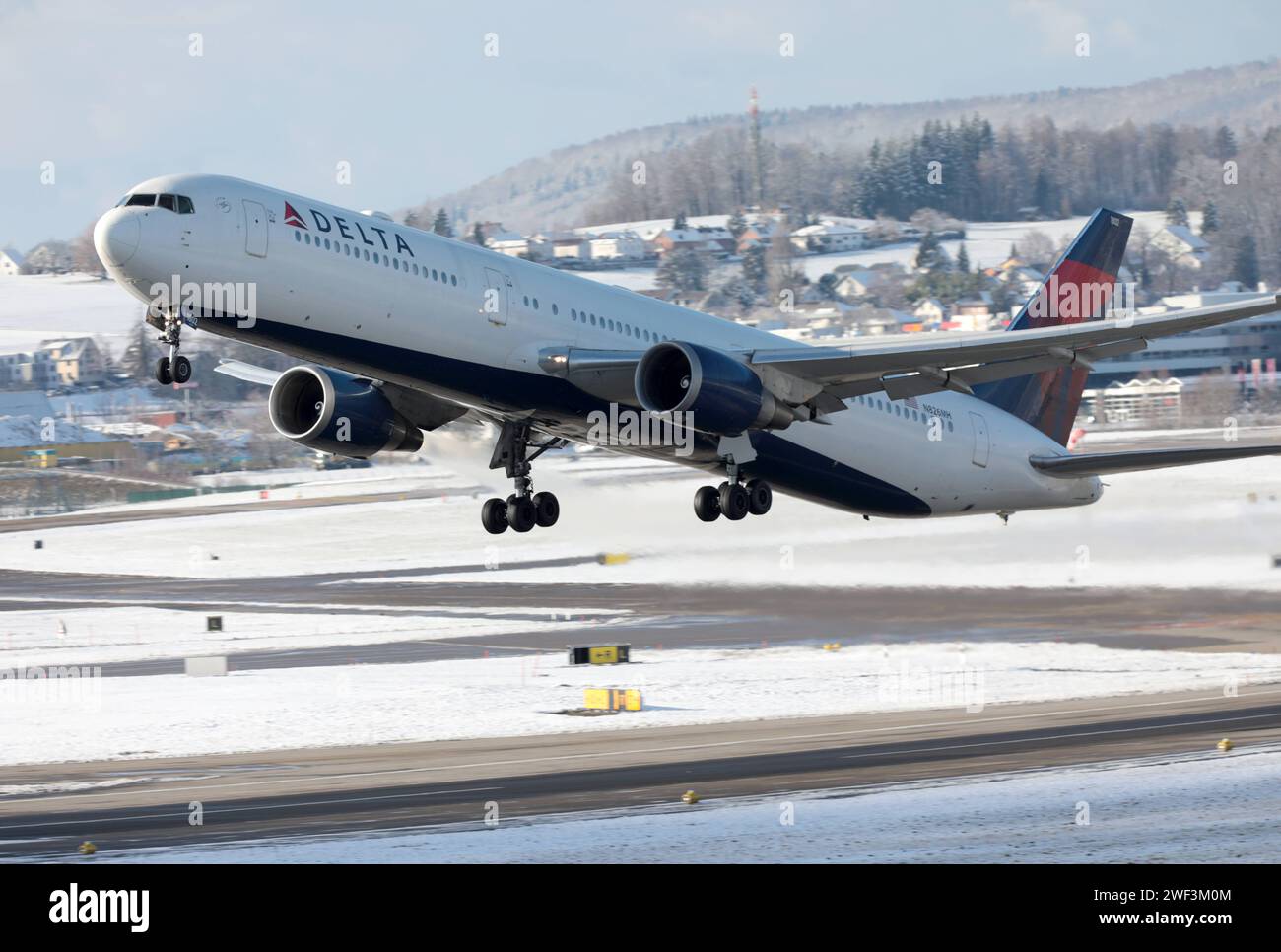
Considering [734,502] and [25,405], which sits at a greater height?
[25,405]

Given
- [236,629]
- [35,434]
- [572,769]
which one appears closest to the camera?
[572,769]

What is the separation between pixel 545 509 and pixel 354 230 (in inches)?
393

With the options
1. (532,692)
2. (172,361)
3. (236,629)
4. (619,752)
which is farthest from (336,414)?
(236,629)

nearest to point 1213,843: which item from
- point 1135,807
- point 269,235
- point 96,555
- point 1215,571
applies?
point 1135,807

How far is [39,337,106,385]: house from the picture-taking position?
18275 cm

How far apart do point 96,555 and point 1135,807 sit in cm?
8538

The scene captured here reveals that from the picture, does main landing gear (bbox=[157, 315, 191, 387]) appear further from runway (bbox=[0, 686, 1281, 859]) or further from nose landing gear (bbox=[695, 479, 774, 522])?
nose landing gear (bbox=[695, 479, 774, 522])

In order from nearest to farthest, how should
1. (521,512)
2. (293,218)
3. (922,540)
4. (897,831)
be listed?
(293,218)
(897,831)
(521,512)
(922,540)

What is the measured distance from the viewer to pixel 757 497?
41.5 m

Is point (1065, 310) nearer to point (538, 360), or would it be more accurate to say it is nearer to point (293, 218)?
point (538, 360)

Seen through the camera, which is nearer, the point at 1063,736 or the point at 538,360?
the point at 538,360

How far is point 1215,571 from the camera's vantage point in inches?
2741

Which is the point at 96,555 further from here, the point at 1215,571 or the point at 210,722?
the point at 1215,571
